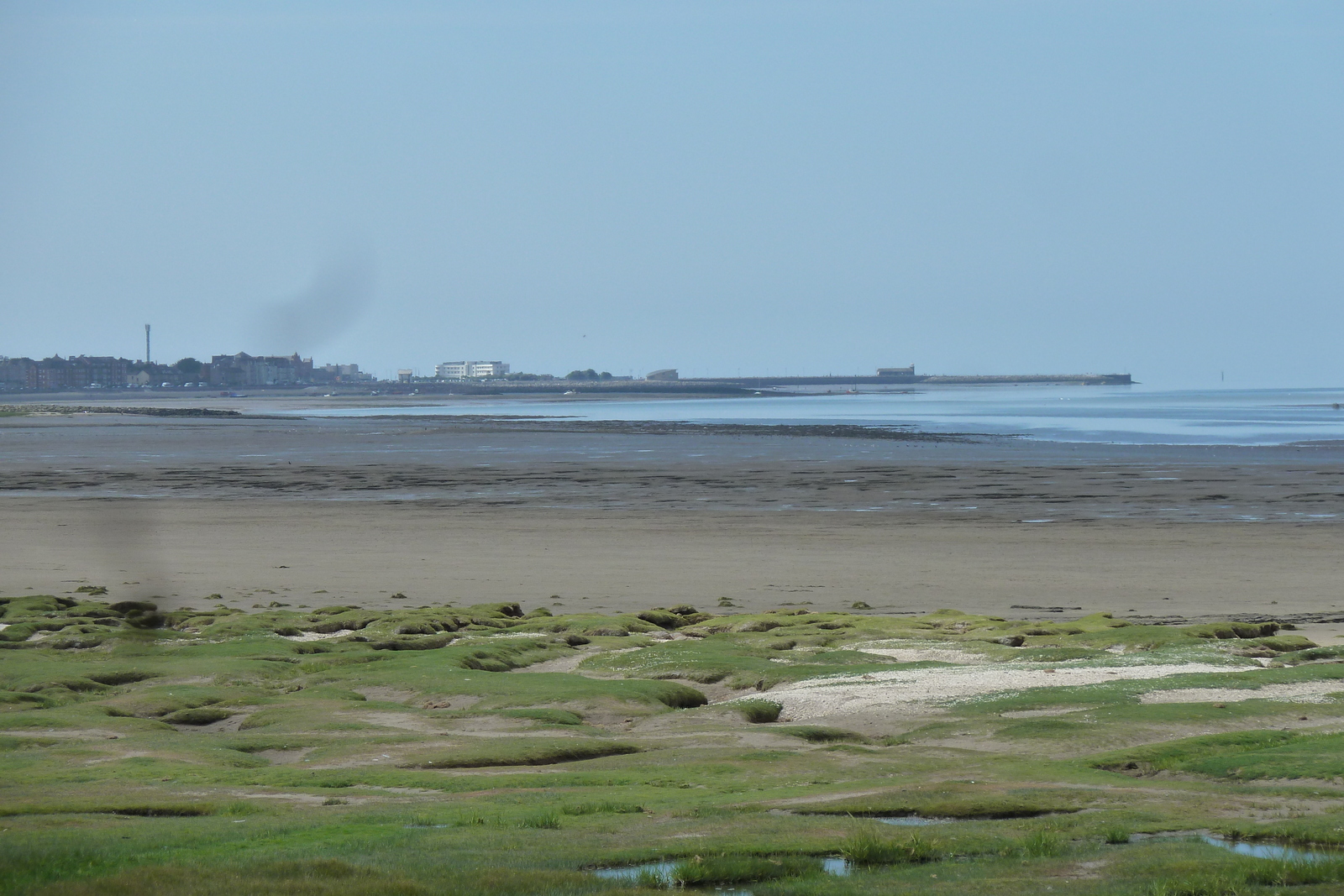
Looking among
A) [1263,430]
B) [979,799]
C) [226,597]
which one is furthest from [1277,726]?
[1263,430]

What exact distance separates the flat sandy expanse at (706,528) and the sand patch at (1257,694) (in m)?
7.82

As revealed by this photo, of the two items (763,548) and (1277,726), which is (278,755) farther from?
(763,548)

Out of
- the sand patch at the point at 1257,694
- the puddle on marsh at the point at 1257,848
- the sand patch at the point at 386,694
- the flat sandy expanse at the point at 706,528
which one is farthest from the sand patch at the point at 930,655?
the puddle on marsh at the point at 1257,848

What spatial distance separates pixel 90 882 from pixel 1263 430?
277 feet

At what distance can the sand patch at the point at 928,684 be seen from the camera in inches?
556

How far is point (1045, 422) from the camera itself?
322ft

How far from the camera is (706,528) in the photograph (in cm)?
3459

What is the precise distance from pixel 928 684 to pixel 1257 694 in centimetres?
330

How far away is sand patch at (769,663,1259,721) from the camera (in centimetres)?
1413

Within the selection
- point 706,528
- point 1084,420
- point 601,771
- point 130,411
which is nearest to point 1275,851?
point 601,771

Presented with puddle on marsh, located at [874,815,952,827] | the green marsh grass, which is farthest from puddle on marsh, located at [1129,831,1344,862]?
puddle on marsh, located at [874,815,952,827]

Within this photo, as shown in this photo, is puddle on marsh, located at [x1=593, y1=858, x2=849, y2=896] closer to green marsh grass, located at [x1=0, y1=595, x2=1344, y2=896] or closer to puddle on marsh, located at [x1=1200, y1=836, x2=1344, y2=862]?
green marsh grass, located at [x1=0, y1=595, x2=1344, y2=896]

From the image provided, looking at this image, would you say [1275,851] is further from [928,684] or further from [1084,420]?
[1084,420]

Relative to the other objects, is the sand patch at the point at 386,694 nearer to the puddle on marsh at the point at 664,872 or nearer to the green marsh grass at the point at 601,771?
the green marsh grass at the point at 601,771
